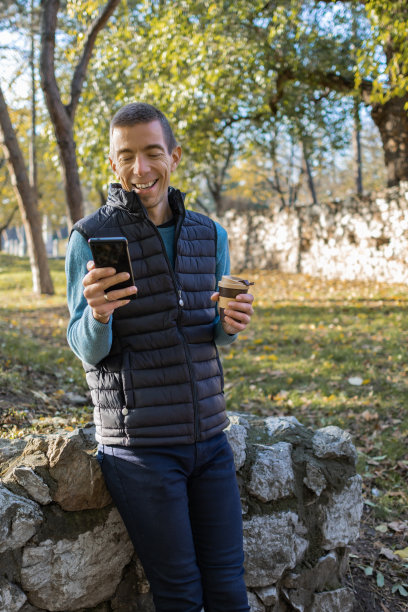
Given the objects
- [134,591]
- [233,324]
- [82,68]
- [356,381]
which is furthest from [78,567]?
[82,68]

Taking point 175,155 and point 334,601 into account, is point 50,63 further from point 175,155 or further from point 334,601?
point 334,601

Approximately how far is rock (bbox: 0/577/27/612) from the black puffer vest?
66cm

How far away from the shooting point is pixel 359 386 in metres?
5.70

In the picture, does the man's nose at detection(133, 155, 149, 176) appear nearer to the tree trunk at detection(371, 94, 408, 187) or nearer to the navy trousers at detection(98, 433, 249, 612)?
the navy trousers at detection(98, 433, 249, 612)

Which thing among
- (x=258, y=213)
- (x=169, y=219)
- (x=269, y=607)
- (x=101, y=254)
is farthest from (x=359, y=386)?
(x=258, y=213)

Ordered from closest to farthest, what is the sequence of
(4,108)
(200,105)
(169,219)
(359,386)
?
1. (169,219)
2. (359,386)
3. (4,108)
4. (200,105)

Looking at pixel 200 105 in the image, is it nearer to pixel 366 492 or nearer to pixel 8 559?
pixel 366 492

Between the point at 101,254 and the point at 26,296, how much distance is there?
39.1 ft

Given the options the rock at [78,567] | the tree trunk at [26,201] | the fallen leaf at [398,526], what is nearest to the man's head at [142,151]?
the rock at [78,567]

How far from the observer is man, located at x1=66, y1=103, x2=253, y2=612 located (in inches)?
78.0

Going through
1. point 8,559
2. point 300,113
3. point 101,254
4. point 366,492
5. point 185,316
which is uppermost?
point 300,113

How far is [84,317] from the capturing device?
198 cm

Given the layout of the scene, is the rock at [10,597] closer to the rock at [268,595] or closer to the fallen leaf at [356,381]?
the rock at [268,595]

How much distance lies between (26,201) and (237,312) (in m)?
10.8
